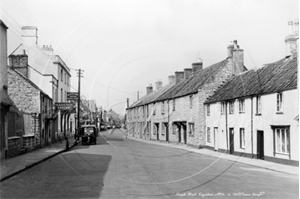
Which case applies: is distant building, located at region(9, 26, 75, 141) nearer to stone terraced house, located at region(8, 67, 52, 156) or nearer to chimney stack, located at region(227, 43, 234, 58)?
stone terraced house, located at region(8, 67, 52, 156)

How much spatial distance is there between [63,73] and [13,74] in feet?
43.6

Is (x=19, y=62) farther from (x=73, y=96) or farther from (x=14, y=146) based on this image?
(x=14, y=146)

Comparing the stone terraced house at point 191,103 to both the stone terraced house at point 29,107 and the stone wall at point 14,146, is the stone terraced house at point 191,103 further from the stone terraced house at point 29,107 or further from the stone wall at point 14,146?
the stone wall at point 14,146

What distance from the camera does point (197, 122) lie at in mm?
31547

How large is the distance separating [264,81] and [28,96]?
70.3ft

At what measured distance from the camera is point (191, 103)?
33125 millimetres

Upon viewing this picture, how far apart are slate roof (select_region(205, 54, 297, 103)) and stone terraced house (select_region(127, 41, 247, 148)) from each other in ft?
4.09

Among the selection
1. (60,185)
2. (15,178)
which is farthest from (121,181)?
(15,178)

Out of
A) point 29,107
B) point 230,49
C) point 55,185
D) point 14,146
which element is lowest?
point 55,185

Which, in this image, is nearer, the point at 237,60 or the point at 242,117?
the point at 242,117

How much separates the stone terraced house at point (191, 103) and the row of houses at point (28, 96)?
10810 mm

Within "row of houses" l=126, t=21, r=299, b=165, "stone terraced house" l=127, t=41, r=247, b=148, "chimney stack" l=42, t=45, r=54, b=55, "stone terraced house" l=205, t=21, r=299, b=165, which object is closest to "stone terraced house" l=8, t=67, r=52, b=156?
"chimney stack" l=42, t=45, r=54, b=55

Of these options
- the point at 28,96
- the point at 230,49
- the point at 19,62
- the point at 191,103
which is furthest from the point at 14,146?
the point at 230,49

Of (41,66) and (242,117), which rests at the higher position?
(41,66)
